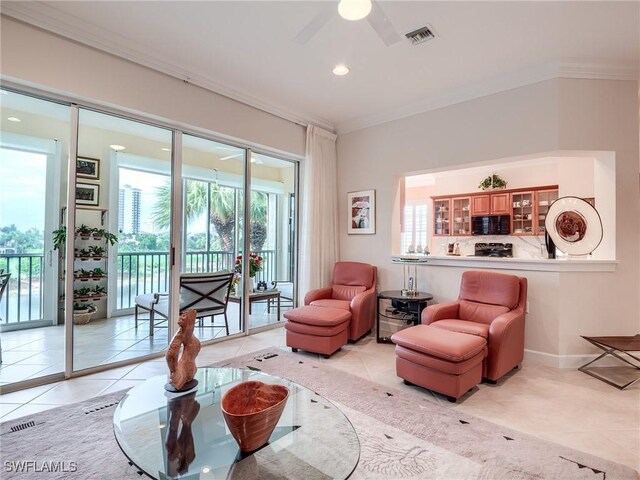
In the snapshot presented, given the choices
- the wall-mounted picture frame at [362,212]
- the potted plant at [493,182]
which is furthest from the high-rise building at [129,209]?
the potted plant at [493,182]

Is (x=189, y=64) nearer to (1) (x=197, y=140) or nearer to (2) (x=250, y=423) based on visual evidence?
(1) (x=197, y=140)

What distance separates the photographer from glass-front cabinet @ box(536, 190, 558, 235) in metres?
6.33

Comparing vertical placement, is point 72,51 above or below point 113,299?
above

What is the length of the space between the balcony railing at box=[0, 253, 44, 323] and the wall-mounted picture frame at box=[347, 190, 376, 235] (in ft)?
13.6

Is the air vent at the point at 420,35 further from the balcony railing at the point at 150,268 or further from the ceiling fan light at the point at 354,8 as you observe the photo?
the balcony railing at the point at 150,268

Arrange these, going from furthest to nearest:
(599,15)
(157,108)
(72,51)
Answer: (157,108) < (72,51) < (599,15)

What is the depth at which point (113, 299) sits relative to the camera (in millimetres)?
3941

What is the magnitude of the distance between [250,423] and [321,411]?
0.51 m

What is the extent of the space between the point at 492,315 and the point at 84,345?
163 inches

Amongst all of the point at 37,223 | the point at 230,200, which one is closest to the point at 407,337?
the point at 230,200

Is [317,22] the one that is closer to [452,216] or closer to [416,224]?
[452,216]

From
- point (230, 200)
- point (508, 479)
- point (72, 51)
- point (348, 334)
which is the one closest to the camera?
point (508, 479)

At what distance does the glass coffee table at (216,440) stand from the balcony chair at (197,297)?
1.77 meters

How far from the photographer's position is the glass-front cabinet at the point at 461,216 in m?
7.27
